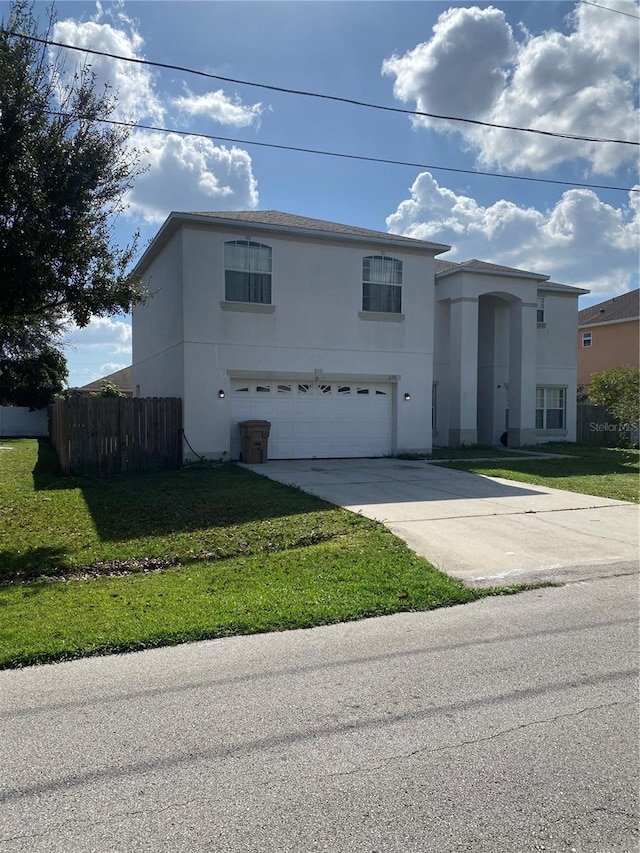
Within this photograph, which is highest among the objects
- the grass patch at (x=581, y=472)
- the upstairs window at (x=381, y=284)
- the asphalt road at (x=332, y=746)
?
the upstairs window at (x=381, y=284)

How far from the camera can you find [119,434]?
50.5ft

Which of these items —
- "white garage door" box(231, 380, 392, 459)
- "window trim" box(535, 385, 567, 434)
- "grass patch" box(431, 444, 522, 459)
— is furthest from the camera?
"window trim" box(535, 385, 567, 434)

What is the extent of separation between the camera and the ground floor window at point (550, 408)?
24.7 m

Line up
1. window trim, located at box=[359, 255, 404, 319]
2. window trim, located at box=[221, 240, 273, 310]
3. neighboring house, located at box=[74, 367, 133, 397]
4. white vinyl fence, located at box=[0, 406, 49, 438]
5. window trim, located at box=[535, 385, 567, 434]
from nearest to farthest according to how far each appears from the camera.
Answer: window trim, located at box=[221, 240, 273, 310] < window trim, located at box=[359, 255, 404, 319] < window trim, located at box=[535, 385, 567, 434] < white vinyl fence, located at box=[0, 406, 49, 438] < neighboring house, located at box=[74, 367, 133, 397]

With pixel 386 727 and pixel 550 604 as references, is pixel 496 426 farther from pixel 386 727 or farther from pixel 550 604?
pixel 386 727

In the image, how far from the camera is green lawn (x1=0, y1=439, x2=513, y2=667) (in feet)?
17.1

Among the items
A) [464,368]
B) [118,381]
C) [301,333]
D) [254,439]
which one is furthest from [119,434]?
[118,381]

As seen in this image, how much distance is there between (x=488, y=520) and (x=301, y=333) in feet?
31.2

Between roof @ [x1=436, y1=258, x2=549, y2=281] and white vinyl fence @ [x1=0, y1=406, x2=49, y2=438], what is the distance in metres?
21.5

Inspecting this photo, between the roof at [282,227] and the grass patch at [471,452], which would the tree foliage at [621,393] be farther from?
the roof at [282,227]

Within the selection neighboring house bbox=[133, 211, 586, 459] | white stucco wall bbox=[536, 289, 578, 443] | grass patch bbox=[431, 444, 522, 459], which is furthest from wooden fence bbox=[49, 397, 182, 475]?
white stucco wall bbox=[536, 289, 578, 443]

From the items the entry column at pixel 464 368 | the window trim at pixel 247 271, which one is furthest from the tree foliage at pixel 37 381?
the entry column at pixel 464 368

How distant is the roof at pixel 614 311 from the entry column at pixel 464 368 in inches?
586

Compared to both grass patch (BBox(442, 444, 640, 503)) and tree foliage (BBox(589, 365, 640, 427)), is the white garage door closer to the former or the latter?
grass patch (BBox(442, 444, 640, 503))
